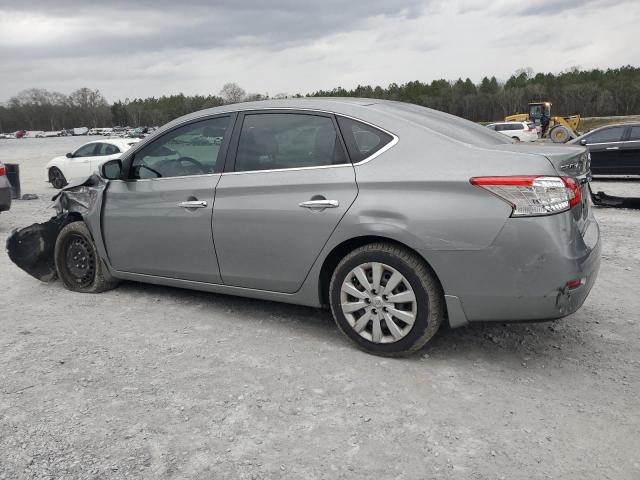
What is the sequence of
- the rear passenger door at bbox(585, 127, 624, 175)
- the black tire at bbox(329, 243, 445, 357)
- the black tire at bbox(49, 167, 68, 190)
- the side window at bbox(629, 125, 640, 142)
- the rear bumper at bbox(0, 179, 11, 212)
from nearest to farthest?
the black tire at bbox(329, 243, 445, 357)
the rear bumper at bbox(0, 179, 11, 212)
the side window at bbox(629, 125, 640, 142)
the rear passenger door at bbox(585, 127, 624, 175)
the black tire at bbox(49, 167, 68, 190)

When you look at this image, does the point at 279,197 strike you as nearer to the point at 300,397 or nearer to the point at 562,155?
the point at 300,397

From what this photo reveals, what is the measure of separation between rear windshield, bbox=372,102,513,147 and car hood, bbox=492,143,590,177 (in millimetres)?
194

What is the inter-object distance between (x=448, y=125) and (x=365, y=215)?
0.94 meters

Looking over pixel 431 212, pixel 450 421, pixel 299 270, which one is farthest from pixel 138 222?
pixel 450 421

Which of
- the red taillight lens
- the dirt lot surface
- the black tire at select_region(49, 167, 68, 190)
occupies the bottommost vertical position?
the dirt lot surface

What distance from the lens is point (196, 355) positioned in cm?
378

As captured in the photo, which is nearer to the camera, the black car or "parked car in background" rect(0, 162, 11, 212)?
"parked car in background" rect(0, 162, 11, 212)

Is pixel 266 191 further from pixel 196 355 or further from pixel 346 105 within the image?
pixel 196 355

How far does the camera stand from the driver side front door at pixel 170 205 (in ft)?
14.1

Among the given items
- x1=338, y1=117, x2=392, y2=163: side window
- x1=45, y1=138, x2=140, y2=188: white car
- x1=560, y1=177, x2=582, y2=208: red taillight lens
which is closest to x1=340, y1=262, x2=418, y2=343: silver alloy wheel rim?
x1=338, y1=117, x2=392, y2=163: side window

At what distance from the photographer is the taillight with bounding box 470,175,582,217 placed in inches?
123

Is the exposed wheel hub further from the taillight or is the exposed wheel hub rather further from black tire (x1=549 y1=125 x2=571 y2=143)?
black tire (x1=549 y1=125 x2=571 y2=143)

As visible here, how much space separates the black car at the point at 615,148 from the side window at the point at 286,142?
1118 cm

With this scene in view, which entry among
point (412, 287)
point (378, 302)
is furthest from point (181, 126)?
point (412, 287)
